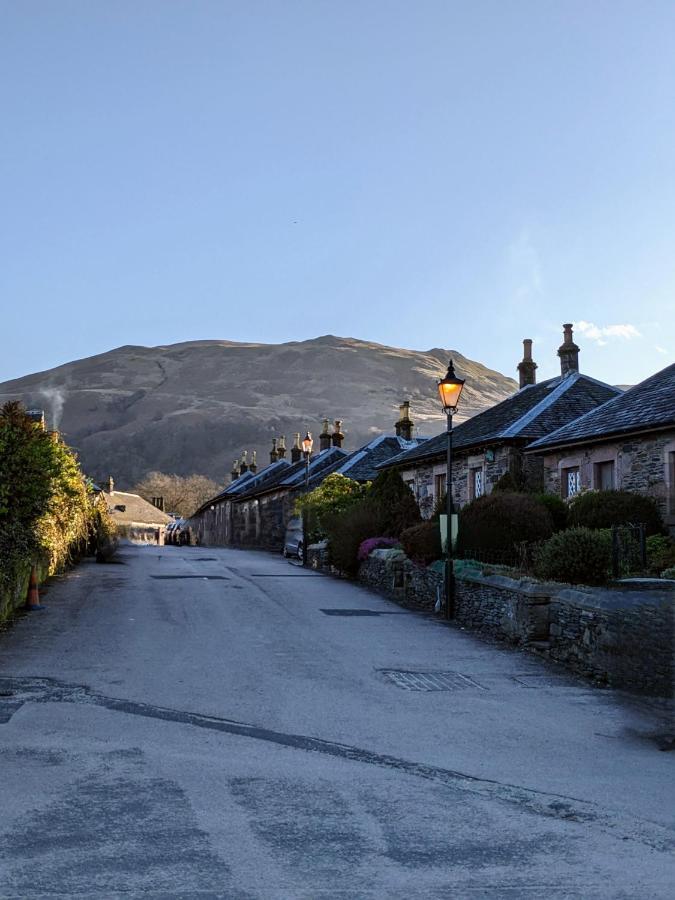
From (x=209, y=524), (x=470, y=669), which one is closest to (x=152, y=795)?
(x=470, y=669)

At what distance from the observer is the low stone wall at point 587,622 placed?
1014 centimetres

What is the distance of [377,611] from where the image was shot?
1873 centimetres

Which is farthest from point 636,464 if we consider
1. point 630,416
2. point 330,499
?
point 330,499

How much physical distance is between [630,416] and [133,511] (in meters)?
64.4

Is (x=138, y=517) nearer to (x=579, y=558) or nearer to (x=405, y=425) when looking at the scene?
(x=405, y=425)

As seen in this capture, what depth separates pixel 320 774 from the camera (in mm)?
6871

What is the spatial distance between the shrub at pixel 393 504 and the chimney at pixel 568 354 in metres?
7.34

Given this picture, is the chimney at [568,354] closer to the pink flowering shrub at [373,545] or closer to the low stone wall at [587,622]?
the pink flowering shrub at [373,545]

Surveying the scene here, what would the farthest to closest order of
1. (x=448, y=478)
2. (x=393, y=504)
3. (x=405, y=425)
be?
1. (x=405, y=425)
2. (x=393, y=504)
3. (x=448, y=478)

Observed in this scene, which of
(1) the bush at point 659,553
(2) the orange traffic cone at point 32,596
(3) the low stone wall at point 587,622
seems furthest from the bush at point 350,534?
(2) the orange traffic cone at point 32,596

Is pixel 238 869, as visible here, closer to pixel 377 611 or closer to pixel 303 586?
pixel 377 611

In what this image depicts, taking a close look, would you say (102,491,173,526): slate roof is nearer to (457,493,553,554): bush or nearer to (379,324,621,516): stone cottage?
(379,324,621,516): stone cottage

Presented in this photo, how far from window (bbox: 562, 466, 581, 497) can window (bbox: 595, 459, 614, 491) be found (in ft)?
2.54

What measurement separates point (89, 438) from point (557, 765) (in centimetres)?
19357
